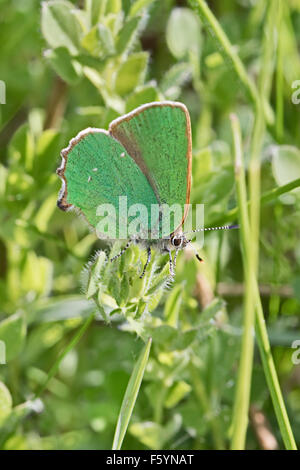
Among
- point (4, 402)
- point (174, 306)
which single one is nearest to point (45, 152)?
point (174, 306)

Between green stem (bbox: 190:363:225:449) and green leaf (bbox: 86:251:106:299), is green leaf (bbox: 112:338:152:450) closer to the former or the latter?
green leaf (bbox: 86:251:106:299)

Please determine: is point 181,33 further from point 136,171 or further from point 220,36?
point 136,171

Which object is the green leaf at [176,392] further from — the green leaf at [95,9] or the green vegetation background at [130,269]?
the green leaf at [95,9]

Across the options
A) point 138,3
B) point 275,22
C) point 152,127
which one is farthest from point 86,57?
point 275,22

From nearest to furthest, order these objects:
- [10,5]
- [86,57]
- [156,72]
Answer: [86,57]
[10,5]
[156,72]

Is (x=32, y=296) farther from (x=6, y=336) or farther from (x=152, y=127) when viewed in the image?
(x=152, y=127)

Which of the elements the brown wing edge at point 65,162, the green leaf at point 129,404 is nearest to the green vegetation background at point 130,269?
the green leaf at point 129,404
